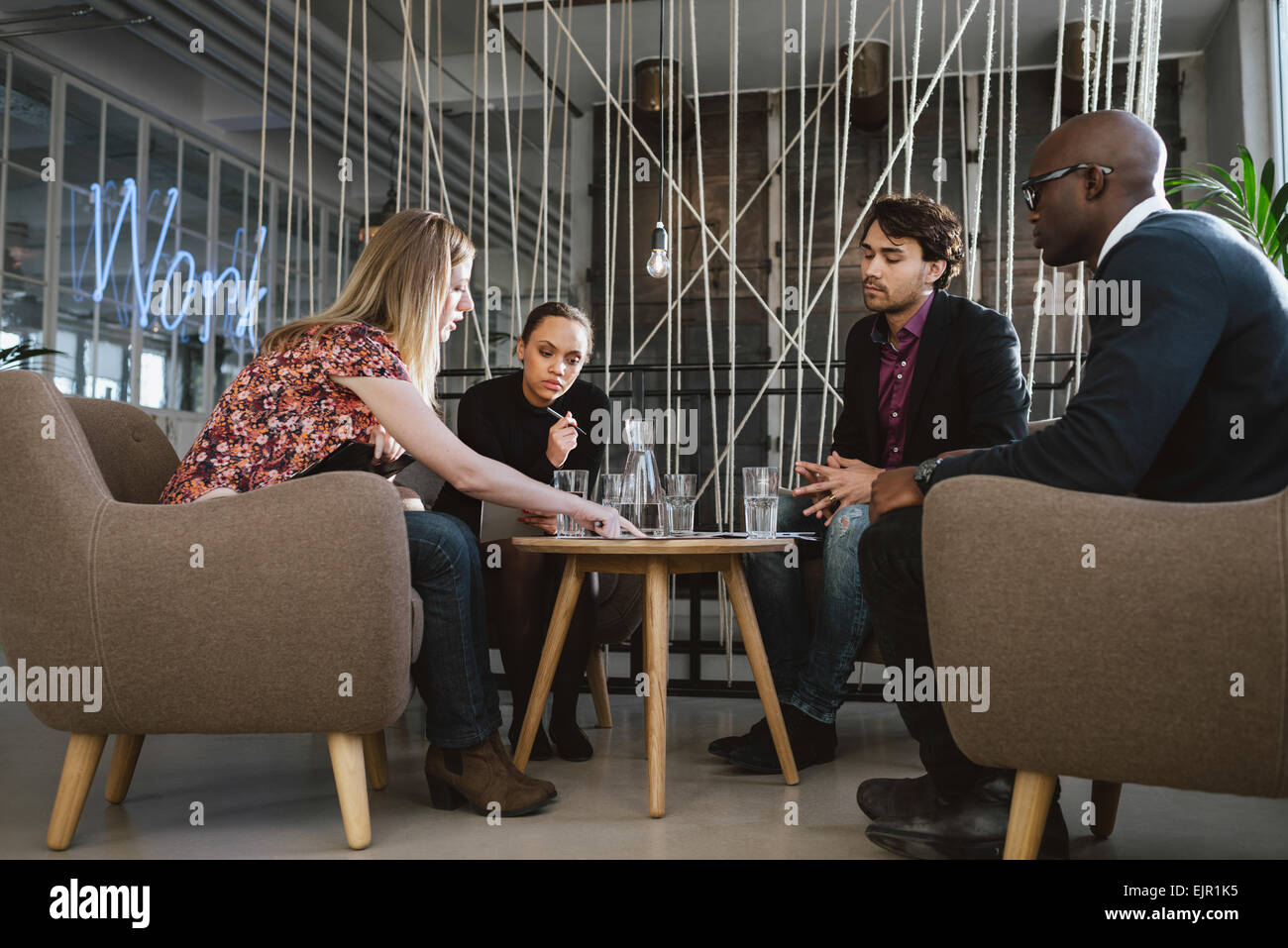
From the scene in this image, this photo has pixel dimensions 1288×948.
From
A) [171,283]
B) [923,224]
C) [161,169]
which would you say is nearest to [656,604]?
[923,224]

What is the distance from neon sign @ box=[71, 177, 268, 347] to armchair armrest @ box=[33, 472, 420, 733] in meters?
4.22

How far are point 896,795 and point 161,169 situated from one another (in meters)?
6.17

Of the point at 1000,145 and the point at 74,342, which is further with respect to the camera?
the point at 74,342

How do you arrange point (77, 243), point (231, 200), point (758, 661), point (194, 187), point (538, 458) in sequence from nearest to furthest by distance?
1. point (758, 661)
2. point (538, 458)
3. point (77, 243)
4. point (194, 187)
5. point (231, 200)

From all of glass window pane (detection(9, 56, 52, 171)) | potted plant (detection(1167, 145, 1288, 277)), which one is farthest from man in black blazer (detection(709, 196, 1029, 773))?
glass window pane (detection(9, 56, 52, 171))

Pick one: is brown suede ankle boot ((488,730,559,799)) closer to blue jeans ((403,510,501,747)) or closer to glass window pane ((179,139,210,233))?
blue jeans ((403,510,501,747))

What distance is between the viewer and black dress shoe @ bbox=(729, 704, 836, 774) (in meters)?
2.09

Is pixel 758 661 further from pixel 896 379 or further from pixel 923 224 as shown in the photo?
pixel 923 224

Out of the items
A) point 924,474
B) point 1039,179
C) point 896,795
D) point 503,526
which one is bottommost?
point 896,795

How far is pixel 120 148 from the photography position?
5.91 m

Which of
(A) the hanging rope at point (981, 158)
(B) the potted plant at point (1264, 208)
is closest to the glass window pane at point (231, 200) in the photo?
(A) the hanging rope at point (981, 158)

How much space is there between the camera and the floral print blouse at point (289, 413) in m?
1.68

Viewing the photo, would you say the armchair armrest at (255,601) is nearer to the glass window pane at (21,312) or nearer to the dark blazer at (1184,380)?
the dark blazer at (1184,380)

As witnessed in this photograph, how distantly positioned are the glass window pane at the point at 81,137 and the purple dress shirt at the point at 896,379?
16.3ft
